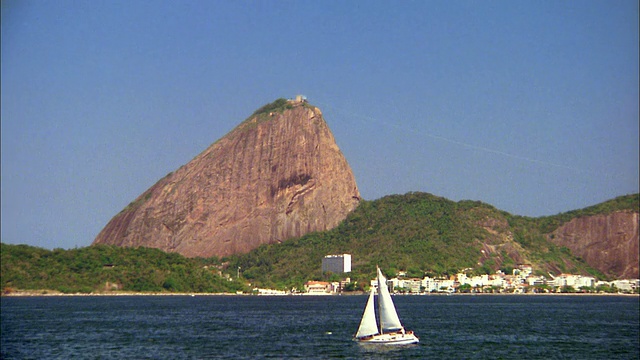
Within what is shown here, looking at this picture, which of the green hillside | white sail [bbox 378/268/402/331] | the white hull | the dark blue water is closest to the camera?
the dark blue water

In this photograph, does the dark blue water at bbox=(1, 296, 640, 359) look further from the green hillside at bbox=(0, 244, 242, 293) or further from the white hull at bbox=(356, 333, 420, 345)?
the green hillside at bbox=(0, 244, 242, 293)

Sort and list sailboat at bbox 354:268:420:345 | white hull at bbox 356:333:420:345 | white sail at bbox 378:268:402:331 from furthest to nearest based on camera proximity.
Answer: white hull at bbox 356:333:420:345 < sailboat at bbox 354:268:420:345 < white sail at bbox 378:268:402:331

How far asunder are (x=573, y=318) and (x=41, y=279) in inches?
4121

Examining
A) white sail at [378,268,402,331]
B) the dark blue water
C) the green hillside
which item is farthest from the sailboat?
the green hillside

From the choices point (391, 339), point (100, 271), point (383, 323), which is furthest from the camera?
point (100, 271)

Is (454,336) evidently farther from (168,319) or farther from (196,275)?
(196,275)

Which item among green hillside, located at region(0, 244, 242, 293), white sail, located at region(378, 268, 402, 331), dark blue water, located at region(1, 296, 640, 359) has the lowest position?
dark blue water, located at region(1, 296, 640, 359)

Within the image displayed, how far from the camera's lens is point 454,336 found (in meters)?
77.0

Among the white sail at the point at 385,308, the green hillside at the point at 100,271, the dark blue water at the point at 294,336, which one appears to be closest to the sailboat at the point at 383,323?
the white sail at the point at 385,308

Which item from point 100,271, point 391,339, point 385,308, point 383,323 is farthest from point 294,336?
point 100,271

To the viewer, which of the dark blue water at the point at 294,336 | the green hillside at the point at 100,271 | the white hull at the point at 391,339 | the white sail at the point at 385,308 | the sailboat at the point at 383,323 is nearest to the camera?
the dark blue water at the point at 294,336

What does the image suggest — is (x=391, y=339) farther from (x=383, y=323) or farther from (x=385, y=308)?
(x=385, y=308)

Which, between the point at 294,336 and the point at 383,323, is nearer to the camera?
the point at 383,323

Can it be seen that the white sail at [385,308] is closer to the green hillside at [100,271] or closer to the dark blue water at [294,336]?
the dark blue water at [294,336]
